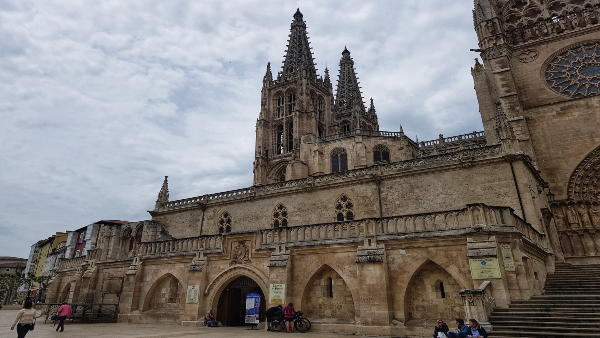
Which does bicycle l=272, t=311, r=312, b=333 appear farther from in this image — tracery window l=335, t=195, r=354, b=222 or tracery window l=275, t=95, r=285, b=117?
tracery window l=275, t=95, r=285, b=117

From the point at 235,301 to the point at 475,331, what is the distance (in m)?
12.5

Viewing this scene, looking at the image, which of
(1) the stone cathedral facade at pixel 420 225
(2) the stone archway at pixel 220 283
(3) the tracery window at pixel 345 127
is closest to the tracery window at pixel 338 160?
(1) the stone cathedral facade at pixel 420 225

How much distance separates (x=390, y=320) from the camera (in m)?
12.7

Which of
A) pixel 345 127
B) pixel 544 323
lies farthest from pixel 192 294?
pixel 345 127

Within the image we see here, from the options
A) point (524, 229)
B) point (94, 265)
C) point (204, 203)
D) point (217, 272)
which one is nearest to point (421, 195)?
point (524, 229)

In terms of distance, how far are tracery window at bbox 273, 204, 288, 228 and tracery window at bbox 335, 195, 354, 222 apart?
3631mm

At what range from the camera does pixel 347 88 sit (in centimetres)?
6712

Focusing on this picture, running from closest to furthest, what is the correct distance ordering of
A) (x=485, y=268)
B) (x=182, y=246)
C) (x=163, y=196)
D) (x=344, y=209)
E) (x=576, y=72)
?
1. (x=485, y=268)
2. (x=182, y=246)
3. (x=344, y=209)
4. (x=576, y=72)
5. (x=163, y=196)

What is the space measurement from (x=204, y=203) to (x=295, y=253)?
13517mm

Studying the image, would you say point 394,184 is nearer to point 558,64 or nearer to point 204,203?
point 204,203

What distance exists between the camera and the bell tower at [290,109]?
170 ft

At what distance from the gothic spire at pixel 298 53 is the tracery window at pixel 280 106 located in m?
4.60

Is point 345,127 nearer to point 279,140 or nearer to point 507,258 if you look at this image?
point 279,140

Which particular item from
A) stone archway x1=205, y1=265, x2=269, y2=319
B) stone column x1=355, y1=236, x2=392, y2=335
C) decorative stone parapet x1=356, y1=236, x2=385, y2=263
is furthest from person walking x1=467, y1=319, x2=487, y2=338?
stone archway x1=205, y1=265, x2=269, y2=319
